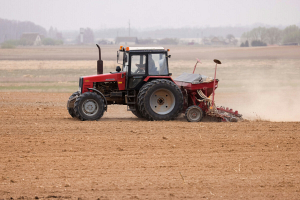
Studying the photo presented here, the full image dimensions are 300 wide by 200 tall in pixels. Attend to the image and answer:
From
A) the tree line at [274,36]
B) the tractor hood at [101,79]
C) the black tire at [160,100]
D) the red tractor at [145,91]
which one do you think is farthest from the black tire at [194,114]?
the tree line at [274,36]

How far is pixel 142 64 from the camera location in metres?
11.6

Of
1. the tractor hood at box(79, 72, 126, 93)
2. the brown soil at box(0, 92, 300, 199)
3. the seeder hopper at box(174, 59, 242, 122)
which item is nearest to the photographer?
the brown soil at box(0, 92, 300, 199)

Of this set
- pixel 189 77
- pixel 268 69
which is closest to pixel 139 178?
pixel 189 77

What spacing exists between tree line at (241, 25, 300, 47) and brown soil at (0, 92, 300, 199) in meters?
85.4

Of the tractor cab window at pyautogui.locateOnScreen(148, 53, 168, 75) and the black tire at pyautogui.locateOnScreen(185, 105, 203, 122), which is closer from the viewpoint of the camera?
the tractor cab window at pyautogui.locateOnScreen(148, 53, 168, 75)

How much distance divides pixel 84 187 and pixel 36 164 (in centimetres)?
158

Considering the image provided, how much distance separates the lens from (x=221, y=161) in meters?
7.87

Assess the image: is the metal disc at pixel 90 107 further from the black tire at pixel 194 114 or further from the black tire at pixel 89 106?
the black tire at pixel 194 114

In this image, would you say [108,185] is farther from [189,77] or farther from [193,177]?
[189,77]

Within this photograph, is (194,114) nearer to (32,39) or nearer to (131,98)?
(131,98)

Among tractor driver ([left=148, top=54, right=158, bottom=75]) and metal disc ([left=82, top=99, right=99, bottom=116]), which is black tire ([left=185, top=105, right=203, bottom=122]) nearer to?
tractor driver ([left=148, top=54, right=158, bottom=75])

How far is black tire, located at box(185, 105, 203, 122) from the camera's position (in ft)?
38.5

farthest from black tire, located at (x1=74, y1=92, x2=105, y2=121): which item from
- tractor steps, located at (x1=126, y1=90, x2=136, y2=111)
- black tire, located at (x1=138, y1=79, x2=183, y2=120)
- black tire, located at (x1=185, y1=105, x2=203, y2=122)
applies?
black tire, located at (x1=185, y1=105, x2=203, y2=122)

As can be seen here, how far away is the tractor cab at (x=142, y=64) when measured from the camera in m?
11.5
